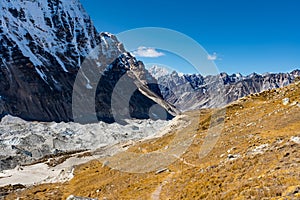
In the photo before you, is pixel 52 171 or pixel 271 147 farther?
pixel 52 171

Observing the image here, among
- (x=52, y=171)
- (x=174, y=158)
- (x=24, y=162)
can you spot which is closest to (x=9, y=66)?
(x=24, y=162)

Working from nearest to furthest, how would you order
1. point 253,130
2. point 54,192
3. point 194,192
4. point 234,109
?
point 194,192 < point 253,130 < point 54,192 < point 234,109

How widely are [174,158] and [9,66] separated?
620ft

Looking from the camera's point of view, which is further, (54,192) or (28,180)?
(28,180)

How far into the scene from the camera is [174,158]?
37.4 m

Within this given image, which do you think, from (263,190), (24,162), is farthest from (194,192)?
(24,162)

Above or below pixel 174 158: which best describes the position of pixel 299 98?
above

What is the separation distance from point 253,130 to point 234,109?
25809 mm

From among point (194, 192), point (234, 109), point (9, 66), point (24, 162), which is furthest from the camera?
point (9, 66)

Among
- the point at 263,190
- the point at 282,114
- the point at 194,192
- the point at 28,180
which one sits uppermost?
the point at 282,114

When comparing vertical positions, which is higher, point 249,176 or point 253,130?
point 253,130

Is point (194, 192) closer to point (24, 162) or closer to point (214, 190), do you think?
point (214, 190)

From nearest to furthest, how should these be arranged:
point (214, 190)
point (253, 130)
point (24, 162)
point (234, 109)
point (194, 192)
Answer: point (214, 190) < point (194, 192) < point (253, 130) < point (234, 109) < point (24, 162)

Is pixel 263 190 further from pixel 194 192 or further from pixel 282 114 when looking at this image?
pixel 282 114
